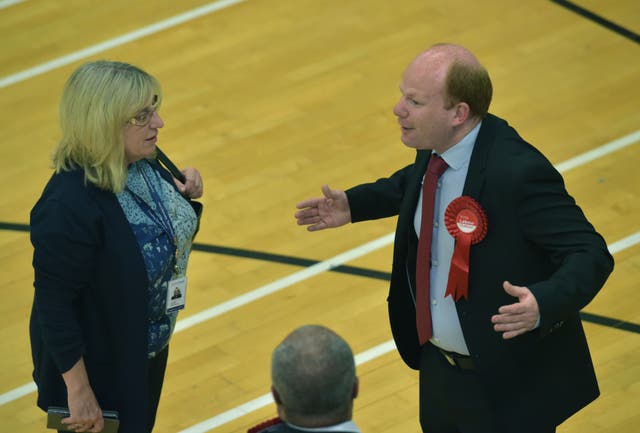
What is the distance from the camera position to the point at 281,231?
22.6 feet

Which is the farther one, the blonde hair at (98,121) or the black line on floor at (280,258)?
the black line on floor at (280,258)

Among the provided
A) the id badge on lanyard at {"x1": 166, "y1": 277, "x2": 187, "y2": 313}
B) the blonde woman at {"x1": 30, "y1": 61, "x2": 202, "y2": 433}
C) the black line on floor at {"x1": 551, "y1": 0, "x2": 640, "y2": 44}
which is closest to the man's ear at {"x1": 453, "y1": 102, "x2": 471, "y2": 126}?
the blonde woman at {"x1": 30, "y1": 61, "x2": 202, "y2": 433}

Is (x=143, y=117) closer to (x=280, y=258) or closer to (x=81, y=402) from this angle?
(x=81, y=402)

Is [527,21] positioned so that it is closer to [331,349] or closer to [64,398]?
[64,398]

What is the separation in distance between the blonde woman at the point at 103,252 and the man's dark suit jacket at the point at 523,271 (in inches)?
33.4

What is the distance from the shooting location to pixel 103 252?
413 centimetres

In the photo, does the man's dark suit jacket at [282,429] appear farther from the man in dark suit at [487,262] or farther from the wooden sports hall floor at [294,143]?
Answer: the wooden sports hall floor at [294,143]

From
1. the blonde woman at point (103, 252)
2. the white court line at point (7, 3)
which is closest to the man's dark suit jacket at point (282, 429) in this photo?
the blonde woman at point (103, 252)

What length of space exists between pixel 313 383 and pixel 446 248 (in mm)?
1265

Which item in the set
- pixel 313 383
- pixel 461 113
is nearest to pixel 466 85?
pixel 461 113

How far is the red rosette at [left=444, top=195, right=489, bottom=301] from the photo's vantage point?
4.07 meters

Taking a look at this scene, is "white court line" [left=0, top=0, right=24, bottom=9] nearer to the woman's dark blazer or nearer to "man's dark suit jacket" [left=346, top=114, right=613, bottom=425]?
the woman's dark blazer

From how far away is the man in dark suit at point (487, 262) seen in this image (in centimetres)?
397

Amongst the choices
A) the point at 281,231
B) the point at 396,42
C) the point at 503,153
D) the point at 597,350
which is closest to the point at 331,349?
the point at 503,153
